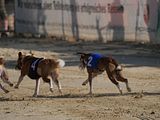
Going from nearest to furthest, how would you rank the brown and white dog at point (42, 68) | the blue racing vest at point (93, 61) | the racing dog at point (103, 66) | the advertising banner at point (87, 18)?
1. the brown and white dog at point (42, 68)
2. the racing dog at point (103, 66)
3. the blue racing vest at point (93, 61)
4. the advertising banner at point (87, 18)

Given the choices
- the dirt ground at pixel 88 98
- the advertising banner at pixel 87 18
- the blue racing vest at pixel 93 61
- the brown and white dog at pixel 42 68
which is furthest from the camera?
the advertising banner at pixel 87 18

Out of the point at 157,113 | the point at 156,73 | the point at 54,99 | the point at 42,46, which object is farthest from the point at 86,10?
the point at 157,113

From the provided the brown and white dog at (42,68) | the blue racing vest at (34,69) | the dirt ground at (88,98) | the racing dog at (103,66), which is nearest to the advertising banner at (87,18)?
the dirt ground at (88,98)

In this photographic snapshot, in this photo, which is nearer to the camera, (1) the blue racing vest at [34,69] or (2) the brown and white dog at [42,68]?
(2) the brown and white dog at [42,68]

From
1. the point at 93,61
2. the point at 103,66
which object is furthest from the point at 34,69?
the point at 103,66

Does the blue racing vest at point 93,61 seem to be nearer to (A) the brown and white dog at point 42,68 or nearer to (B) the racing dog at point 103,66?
(B) the racing dog at point 103,66

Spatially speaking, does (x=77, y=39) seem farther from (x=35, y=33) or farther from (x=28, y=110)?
(x=28, y=110)

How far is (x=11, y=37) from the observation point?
35281mm

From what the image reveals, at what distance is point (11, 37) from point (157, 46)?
452 inches

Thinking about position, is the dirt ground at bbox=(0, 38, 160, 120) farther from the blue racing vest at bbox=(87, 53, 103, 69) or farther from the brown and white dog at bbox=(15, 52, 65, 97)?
the blue racing vest at bbox=(87, 53, 103, 69)

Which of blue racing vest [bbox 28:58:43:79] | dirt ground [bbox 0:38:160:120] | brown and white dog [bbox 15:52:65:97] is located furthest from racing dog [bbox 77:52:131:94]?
blue racing vest [bbox 28:58:43:79]

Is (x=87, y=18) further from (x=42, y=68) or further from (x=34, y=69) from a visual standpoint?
(x=42, y=68)

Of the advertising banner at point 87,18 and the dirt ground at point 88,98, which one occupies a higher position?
the advertising banner at point 87,18

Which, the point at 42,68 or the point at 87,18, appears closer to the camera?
the point at 42,68
